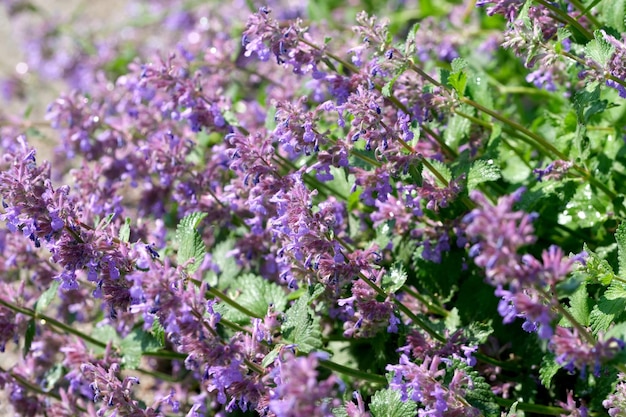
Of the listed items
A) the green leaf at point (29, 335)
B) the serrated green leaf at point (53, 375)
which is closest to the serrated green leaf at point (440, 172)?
the green leaf at point (29, 335)

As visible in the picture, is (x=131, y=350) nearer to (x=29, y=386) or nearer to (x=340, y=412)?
(x=29, y=386)

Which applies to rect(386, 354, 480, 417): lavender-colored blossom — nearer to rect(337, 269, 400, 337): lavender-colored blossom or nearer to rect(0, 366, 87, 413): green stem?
rect(337, 269, 400, 337): lavender-colored blossom

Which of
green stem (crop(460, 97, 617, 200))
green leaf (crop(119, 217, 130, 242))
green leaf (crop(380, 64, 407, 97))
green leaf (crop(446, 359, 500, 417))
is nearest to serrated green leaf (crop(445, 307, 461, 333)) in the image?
green leaf (crop(446, 359, 500, 417))

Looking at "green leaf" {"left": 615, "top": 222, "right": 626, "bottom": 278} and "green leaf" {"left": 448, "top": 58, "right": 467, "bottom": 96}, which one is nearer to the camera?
"green leaf" {"left": 615, "top": 222, "right": 626, "bottom": 278}

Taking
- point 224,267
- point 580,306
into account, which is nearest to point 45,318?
point 224,267

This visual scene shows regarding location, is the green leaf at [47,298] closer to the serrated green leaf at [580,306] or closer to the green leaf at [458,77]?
the green leaf at [458,77]

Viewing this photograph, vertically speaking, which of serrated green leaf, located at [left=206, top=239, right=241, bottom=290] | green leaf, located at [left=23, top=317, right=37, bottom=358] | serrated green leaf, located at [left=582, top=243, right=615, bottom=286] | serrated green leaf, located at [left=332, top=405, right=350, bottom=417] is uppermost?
serrated green leaf, located at [left=206, top=239, right=241, bottom=290]

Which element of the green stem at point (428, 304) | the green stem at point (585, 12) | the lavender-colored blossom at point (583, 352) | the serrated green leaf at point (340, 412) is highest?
the green stem at point (585, 12)
